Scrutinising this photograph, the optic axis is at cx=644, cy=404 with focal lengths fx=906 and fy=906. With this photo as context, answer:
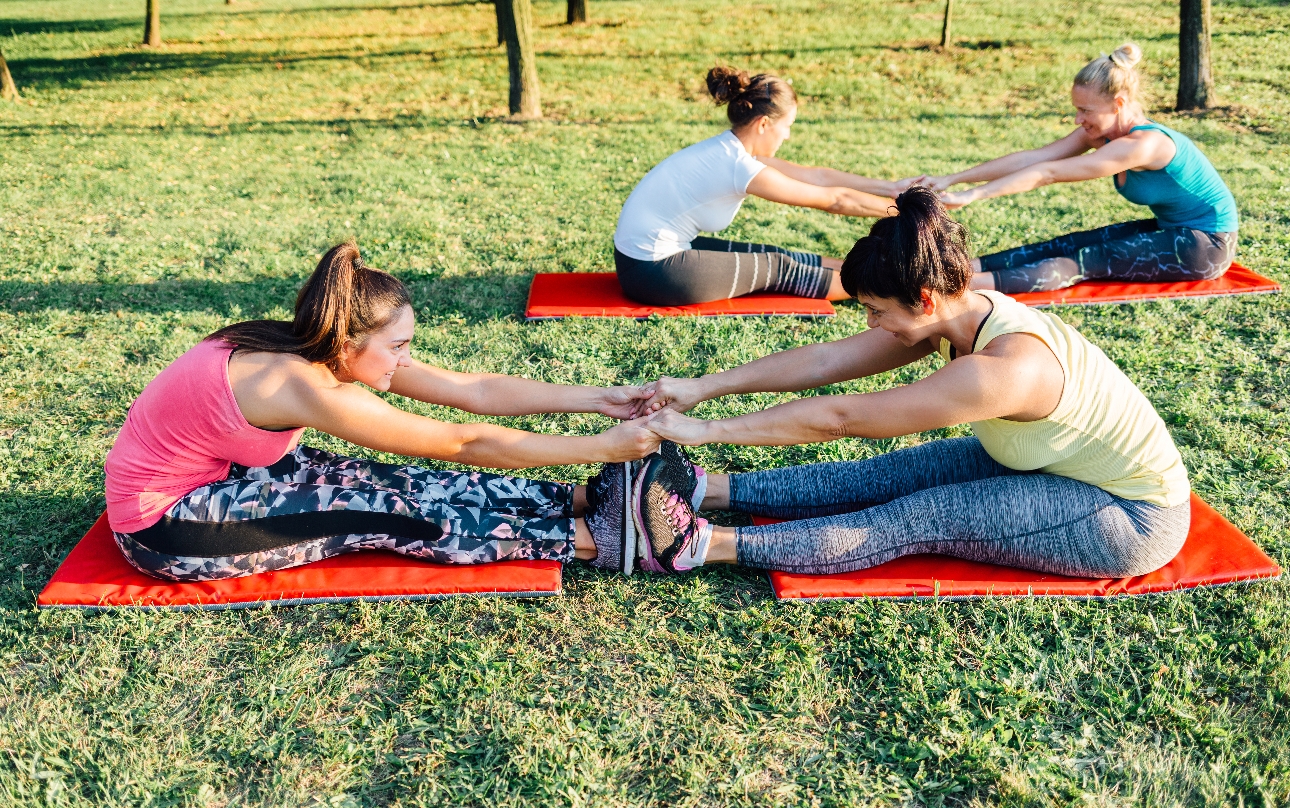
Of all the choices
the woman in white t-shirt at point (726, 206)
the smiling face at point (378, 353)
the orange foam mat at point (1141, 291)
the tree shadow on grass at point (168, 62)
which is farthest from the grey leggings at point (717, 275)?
the tree shadow on grass at point (168, 62)

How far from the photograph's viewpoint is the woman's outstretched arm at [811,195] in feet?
17.6

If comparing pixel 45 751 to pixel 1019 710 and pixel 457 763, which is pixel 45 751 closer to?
pixel 457 763

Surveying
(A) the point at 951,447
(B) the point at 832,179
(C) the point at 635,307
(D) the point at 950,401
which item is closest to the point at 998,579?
(A) the point at 951,447

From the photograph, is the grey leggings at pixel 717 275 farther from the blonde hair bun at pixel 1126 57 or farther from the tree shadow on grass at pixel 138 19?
the tree shadow on grass at pixel 138 19

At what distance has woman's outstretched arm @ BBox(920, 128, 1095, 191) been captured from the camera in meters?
5.98

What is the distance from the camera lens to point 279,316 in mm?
5938

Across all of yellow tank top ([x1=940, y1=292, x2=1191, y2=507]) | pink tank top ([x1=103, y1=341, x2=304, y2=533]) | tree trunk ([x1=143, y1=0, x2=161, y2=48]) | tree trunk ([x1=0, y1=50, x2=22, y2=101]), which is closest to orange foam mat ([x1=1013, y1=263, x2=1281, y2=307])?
yellow tank top ([x1=940, y1=292, x2=1191, y2=507])

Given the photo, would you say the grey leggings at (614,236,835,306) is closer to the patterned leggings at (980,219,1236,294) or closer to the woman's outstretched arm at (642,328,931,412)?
the patterned leggings at (980,219,1236,294)

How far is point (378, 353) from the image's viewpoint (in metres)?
3.02

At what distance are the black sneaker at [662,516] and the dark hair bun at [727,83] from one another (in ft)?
9.00

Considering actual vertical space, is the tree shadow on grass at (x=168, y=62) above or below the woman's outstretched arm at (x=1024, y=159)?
above

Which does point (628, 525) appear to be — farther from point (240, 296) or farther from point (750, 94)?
point (240, 296)

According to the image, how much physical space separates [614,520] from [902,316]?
1.28 meters

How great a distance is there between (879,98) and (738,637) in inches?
427
